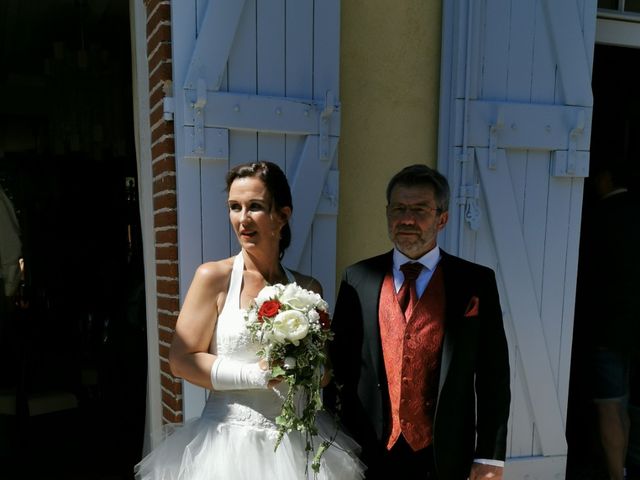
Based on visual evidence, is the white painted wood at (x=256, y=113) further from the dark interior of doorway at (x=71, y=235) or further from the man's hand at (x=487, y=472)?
the dark interior of doorway at (x=71, y=235)

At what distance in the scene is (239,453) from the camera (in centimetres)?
196

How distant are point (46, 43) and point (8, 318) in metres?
2.58

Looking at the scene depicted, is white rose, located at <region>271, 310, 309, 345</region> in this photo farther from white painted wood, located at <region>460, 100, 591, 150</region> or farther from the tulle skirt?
white painted wood, located at <region>460, 100, 591, 150</region>

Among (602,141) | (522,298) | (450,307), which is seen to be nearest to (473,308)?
(450,307)

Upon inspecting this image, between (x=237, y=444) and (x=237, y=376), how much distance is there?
0.95ft

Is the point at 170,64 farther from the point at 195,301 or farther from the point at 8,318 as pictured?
the point at 8,318

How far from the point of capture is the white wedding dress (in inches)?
76.8

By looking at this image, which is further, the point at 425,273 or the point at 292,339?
the point at 425,273

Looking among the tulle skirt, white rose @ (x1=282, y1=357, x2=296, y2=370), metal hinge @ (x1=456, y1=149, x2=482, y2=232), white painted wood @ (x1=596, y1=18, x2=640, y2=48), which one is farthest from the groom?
white painted wood @ (x1=596, y1=18, x2=640, y2=48)

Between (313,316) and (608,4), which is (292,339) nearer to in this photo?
(313,316)

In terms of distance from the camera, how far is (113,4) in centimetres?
416

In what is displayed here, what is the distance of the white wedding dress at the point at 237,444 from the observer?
1.95m

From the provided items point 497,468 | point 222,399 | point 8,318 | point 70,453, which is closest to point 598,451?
point 497,468

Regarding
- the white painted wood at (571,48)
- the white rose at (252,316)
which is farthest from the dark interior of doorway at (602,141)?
the white rose at (252,316)
